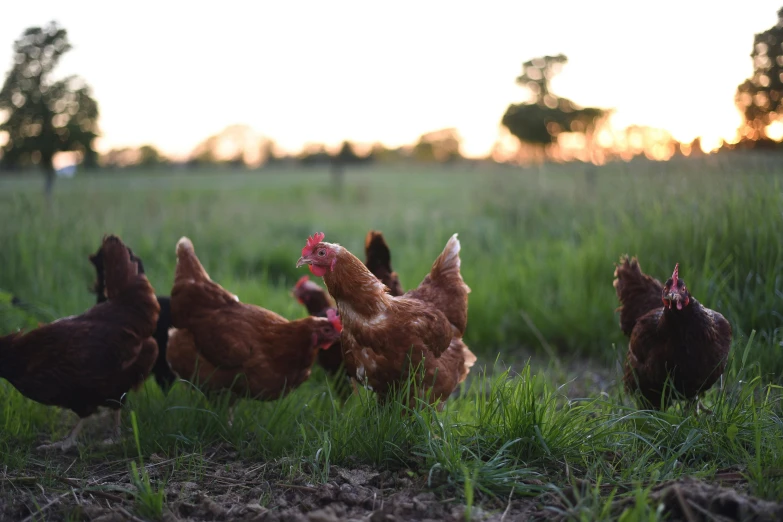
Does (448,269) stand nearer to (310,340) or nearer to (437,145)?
(310,340)

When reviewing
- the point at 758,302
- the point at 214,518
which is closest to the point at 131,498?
the point at 214,518

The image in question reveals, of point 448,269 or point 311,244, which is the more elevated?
point 311,244

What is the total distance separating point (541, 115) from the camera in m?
25.1

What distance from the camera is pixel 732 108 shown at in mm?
5125

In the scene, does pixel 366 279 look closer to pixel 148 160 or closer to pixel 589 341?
pixel 589 341

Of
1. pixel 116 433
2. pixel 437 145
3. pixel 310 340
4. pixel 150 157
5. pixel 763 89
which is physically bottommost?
pixel 116 433

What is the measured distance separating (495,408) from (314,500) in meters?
0.96

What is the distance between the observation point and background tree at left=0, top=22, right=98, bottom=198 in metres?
7.45

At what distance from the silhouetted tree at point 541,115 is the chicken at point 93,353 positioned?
67.6 ft

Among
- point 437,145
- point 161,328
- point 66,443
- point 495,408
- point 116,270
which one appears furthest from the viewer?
point 437,145

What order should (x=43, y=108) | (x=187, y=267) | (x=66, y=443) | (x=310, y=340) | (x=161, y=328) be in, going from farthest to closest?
(x=43, y=108), (x=161, y=328), (x=187, y=267), (x=310, y=340), (x=66, y=443)

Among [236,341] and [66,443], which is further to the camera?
[236,341]

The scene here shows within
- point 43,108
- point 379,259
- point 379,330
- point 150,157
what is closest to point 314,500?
point 379,330

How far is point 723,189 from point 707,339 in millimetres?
2765
